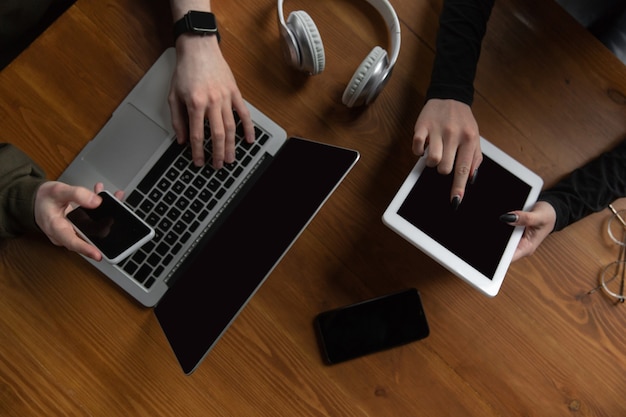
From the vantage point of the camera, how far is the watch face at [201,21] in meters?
0.66

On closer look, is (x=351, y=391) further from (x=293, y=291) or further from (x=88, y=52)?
(x=88, y=52)

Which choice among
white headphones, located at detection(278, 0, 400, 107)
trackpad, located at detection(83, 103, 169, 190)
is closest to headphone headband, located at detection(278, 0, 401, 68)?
white headphones, located at detection(278, 0, 400, 107)

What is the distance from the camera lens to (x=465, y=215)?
0.64 meters

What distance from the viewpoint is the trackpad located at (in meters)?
0.65

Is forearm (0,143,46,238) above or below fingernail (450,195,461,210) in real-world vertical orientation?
below

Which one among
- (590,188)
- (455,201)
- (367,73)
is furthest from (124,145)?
(590,188)

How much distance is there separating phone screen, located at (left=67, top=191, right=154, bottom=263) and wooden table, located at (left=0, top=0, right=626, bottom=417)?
9cm

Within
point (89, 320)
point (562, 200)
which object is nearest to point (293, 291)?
point (89, 320)

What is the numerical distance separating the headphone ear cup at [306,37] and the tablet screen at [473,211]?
21 cm

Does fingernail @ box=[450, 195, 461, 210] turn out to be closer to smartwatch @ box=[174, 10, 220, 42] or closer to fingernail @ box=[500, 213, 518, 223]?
fingernail @ box=[500, 213, 518, 223]

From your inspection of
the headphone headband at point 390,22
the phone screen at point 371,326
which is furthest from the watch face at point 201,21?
the phone screen at point 371,326

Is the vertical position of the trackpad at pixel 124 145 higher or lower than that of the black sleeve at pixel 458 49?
lower

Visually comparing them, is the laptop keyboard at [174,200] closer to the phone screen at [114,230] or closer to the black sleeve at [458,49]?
the phone screen at [114,230]

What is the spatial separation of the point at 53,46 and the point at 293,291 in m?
0.48
